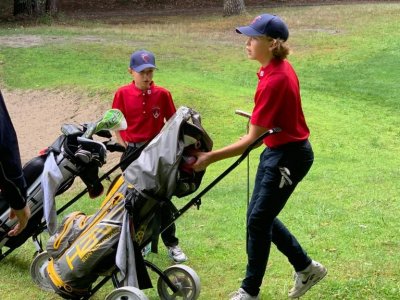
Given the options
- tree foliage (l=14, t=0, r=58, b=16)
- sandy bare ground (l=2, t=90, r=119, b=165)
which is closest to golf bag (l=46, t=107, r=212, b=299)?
sandy bare ground (l=2, t=90, r=119, b=165)

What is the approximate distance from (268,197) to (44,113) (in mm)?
9945

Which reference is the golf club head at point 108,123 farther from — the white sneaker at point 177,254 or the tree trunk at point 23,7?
the tree trunk at point 23,7

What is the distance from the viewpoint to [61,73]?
52.3 ft

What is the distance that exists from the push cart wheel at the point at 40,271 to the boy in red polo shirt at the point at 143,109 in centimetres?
108

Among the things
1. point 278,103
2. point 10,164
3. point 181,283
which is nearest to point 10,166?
point 10,164

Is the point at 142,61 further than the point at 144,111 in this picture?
No

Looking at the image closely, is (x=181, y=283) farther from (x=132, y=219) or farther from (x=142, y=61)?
(x=142, y=61)

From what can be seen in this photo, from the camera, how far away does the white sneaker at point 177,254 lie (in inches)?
218

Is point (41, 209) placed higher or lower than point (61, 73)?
higher

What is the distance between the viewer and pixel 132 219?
428 centimetres

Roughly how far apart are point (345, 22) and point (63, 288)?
2032 centimetres

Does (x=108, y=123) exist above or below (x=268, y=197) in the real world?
above

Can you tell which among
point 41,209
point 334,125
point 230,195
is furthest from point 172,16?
point 41,209

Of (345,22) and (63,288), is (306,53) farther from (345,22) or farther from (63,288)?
(63,288)
